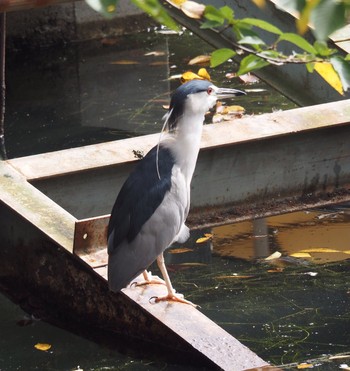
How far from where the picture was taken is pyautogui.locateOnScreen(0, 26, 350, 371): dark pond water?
168 inches

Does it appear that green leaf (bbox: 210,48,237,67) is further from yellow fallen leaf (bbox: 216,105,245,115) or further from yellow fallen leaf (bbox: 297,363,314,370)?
yellow fallen leaf (bbox: 216,105,245,115)

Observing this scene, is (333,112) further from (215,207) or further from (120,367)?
(120,367)

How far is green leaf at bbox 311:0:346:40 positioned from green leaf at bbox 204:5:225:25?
315mm

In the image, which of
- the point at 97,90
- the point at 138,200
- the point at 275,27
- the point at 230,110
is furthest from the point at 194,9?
the point at 97,90

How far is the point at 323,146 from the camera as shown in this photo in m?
5.63

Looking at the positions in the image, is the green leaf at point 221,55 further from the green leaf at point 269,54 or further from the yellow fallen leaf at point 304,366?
the yellow fallen leaf at point 304,366

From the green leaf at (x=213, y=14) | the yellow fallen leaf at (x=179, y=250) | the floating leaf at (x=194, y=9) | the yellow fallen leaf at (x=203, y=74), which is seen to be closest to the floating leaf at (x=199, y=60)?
the yellow fallen leaf at (x=203, y=74)

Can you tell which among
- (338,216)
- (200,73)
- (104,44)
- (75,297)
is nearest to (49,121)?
(200,73)

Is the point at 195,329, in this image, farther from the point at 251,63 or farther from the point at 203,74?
the point at 203,74

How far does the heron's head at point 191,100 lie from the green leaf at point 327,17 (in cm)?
329

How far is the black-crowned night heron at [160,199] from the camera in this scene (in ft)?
13.8

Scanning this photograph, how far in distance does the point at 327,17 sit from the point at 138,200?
3.05 metres

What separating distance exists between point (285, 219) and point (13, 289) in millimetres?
1688

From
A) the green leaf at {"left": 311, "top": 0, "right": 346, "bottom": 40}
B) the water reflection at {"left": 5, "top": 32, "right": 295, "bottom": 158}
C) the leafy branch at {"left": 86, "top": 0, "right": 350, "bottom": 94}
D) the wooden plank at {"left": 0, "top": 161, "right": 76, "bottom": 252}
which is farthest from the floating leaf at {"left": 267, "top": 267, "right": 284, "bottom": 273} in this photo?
the green leaf at {"left": 311, "top": 0, "right": 346, "bottom": 40}
